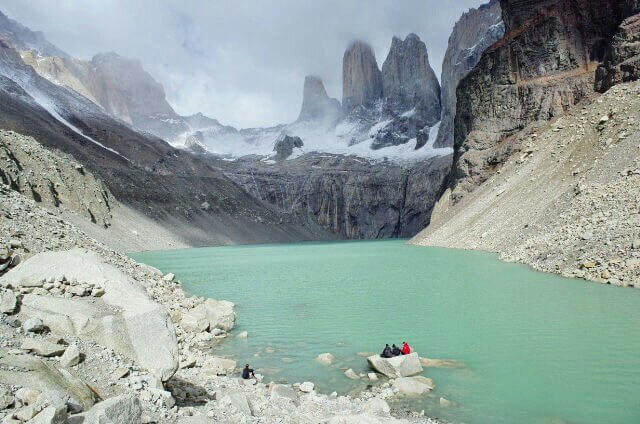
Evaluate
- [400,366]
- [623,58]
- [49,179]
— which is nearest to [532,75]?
[623,58]

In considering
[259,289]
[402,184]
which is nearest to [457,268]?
[259,289]

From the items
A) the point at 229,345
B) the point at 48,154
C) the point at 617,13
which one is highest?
the point at 617,13

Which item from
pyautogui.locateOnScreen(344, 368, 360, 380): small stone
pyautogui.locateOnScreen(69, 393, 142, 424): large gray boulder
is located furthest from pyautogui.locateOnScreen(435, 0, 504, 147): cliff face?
pyautogui.locateOnScreen(69, 393, 142, 424): large gray boulder

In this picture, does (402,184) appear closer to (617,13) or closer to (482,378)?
(617,13)

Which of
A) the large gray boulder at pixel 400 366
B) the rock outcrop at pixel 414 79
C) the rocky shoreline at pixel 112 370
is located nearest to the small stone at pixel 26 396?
the rocky shoreline at pixel 112 370

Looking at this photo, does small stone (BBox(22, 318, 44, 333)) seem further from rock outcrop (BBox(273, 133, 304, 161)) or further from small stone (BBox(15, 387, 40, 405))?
rock outcrop (BBox(273, 133, 304, 161))

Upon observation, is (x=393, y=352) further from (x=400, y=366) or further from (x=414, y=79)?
(x=414, y=79)

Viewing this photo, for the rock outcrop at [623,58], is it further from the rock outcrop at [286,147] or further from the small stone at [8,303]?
the rock outcrop at [286,147]
